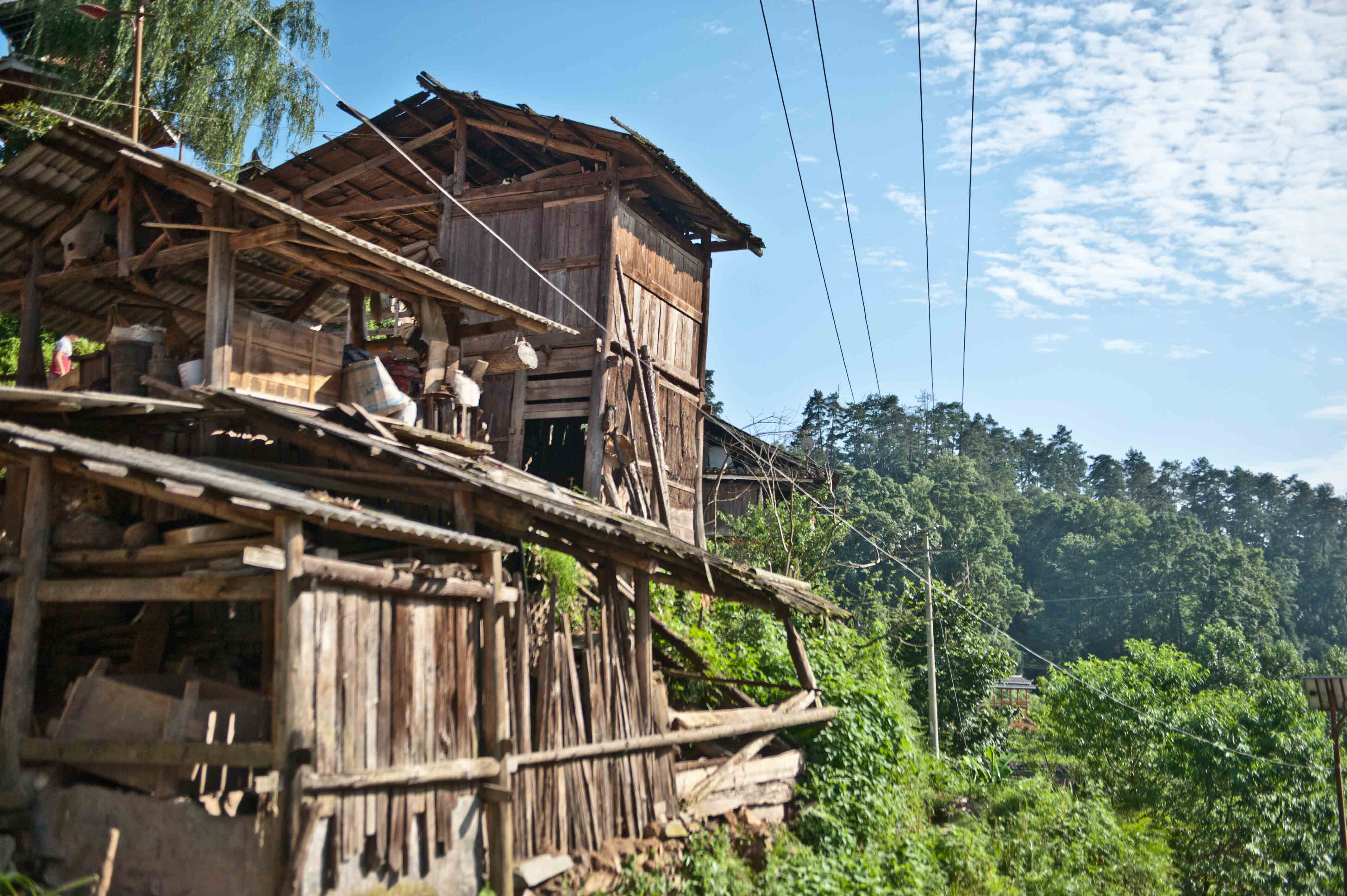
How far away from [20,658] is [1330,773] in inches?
959

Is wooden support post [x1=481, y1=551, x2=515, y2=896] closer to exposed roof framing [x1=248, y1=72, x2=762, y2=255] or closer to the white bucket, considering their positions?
the white bucket

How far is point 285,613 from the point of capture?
605 cm

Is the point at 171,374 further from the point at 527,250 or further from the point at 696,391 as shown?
the point at 696,391

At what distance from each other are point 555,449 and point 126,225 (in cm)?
786

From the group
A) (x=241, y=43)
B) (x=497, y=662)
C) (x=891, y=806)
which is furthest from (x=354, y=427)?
(x=241, y=43)

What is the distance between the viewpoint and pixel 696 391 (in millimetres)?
17844

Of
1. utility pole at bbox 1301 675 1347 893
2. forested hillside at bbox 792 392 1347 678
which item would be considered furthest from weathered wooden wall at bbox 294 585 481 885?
forested hillside at bbox 792 392 1347 678

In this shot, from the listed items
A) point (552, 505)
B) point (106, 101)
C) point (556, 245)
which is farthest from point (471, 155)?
point (552, 505)

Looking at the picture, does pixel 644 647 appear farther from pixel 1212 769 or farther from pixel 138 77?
pixel 1212 769

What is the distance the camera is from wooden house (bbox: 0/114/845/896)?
6148 mm

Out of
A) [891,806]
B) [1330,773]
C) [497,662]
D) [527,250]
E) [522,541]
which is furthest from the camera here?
[1330,773]

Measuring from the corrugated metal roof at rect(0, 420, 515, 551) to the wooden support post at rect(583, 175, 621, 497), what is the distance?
7.34 metres

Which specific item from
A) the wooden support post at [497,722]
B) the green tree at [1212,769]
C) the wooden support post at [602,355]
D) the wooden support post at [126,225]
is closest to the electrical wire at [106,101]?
the wooden support post at [126,225]

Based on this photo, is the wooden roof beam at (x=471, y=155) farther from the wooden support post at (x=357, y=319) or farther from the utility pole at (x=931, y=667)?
the utility pole at (x=931, y=667)
